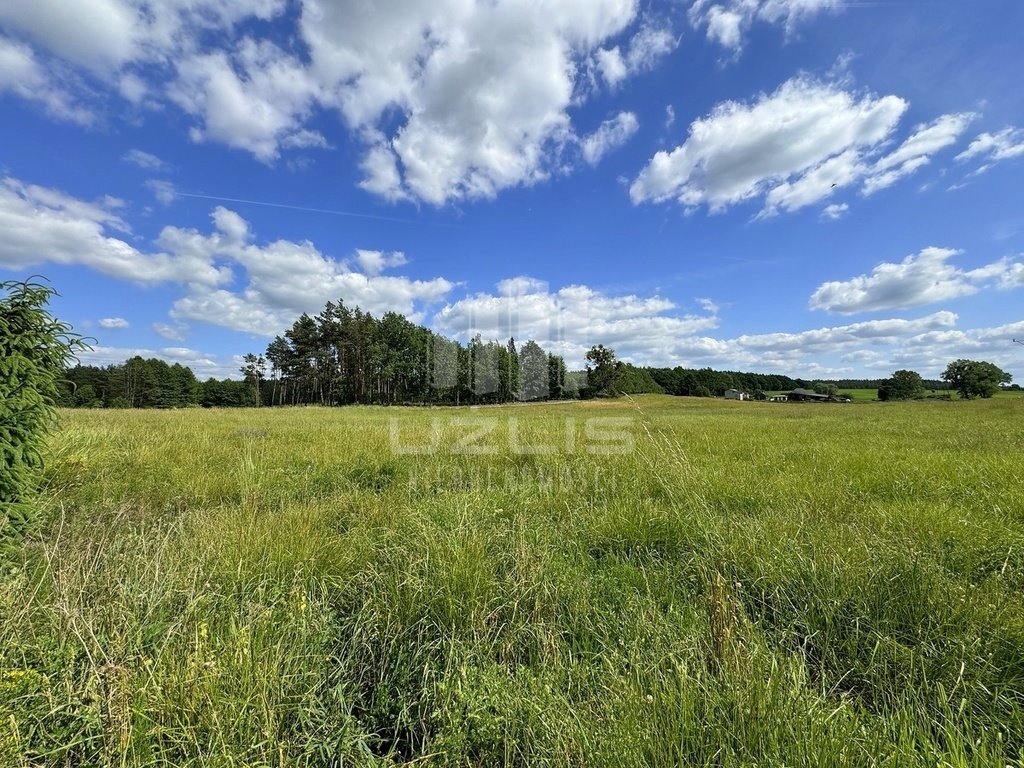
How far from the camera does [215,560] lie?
9.50ft

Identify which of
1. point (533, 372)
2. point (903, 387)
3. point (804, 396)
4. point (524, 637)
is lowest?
point (804, 396)

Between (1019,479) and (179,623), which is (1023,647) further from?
(1019,479)

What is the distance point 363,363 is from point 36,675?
60.4m

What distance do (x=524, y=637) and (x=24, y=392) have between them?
429 cm

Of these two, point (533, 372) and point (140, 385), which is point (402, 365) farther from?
point (140, 385)

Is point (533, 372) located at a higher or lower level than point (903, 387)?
higher

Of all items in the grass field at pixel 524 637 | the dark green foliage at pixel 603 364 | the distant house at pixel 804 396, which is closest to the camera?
the grass field at pixel 524 637

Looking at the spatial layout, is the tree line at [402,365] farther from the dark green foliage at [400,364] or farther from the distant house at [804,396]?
the distant house at [804,396]

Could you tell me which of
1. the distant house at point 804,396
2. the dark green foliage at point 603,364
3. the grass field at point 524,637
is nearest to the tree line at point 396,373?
the dark green foliage at point 603,364

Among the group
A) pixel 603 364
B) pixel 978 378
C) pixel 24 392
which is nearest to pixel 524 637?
pixel 24 392

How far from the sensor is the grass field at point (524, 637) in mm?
1618

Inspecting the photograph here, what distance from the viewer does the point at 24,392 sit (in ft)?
10.3

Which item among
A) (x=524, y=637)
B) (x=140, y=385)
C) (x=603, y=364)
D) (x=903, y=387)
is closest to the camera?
(x=524, y=637)

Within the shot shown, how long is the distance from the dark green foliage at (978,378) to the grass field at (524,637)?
79755mm
